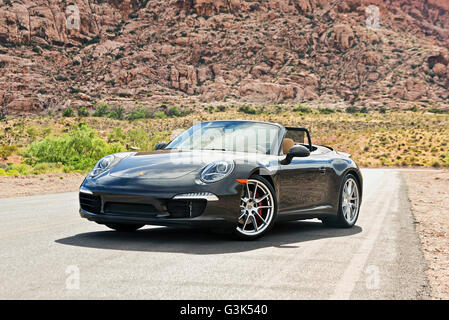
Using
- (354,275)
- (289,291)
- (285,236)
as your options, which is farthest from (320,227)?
(289,291)

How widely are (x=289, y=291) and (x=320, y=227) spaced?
15.1 ft

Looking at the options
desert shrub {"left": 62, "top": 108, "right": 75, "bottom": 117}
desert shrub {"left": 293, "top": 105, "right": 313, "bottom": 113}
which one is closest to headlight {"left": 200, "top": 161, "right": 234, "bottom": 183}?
desert shrub {"left": 62, "top": 108, "right": 75, "bottom": 117}

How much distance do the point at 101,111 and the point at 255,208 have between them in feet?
282

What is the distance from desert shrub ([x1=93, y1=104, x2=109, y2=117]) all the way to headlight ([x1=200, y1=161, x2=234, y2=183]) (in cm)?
8564

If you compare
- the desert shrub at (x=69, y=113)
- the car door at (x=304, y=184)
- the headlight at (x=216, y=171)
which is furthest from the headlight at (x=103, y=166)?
the desert shrub at (x=69, y=113)

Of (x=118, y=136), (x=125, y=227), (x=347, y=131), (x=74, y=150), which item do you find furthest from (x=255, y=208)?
(x=347, y=131)

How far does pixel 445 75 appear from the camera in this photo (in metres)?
109

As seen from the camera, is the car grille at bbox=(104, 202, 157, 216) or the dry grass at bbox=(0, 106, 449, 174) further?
the dry grass at bbox=(0, 106, 449, 174)

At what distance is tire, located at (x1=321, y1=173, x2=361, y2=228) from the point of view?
875 centimetres

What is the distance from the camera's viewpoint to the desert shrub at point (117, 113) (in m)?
88.2

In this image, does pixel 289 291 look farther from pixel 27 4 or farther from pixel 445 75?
pixel 27 4

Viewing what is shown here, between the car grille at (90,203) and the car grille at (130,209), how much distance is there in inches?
5.3

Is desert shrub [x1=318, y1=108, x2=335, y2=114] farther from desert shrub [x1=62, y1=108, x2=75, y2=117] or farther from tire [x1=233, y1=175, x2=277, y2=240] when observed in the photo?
tire [x1=233, y1=175, x2=277, y2=240]

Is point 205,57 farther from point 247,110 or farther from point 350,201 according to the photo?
point 350,201
